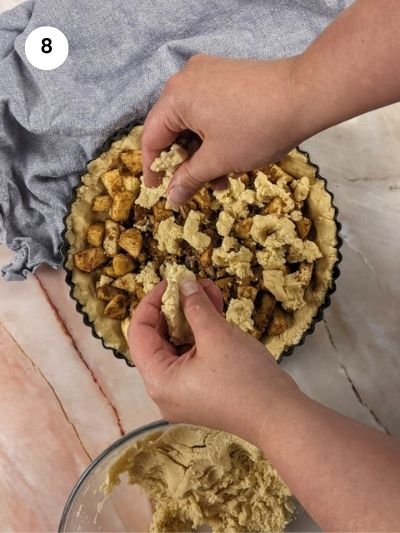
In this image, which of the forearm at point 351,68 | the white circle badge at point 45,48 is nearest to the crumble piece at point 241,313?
the forearm at point 351,68

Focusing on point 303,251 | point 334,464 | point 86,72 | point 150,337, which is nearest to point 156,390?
point 150,337

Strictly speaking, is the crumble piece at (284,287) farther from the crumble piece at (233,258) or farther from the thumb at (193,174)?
the thumb at (193,174)

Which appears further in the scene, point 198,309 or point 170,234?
point 170,234

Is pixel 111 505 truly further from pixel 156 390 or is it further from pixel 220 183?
pixel 220 183

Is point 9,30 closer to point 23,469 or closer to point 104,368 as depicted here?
point 104,368

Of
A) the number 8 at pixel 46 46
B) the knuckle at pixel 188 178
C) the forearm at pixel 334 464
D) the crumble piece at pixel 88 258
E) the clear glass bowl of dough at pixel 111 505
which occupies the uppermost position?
the number 8 at pixel 46 46

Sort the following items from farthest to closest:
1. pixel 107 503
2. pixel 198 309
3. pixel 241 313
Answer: pixel 107 503 → pixel 241 313 → pixel 198 309

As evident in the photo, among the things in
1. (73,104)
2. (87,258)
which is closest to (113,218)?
(87,258)
